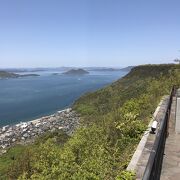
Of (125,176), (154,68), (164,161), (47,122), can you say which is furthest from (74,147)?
(154,68)

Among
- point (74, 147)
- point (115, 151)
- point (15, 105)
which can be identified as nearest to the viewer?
point (115, 151)

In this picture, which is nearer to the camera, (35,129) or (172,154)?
(172,154)

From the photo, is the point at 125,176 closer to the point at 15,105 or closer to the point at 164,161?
the point at 164,161

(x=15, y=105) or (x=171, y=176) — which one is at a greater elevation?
(x=171, y=176)

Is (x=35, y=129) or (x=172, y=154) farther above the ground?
(x=172, y=154)

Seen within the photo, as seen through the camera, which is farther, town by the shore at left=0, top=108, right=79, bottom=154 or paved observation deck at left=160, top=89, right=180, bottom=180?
town by the shore at left=0, top=108, right=79, bottom=154

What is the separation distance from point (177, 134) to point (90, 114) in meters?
57.0

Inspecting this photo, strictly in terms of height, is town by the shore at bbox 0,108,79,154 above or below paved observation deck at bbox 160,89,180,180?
below

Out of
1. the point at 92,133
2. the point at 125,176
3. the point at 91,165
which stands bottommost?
the point at 92,133

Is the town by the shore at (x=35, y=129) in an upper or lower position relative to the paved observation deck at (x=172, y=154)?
lower

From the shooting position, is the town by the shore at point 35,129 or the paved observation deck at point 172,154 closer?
the paved observation deck at point 172,154

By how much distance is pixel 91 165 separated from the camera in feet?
29.8

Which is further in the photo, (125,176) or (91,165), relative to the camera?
(91,165)

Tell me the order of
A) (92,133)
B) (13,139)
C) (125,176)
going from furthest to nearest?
(13,139)
(92,133)
(125,176)
